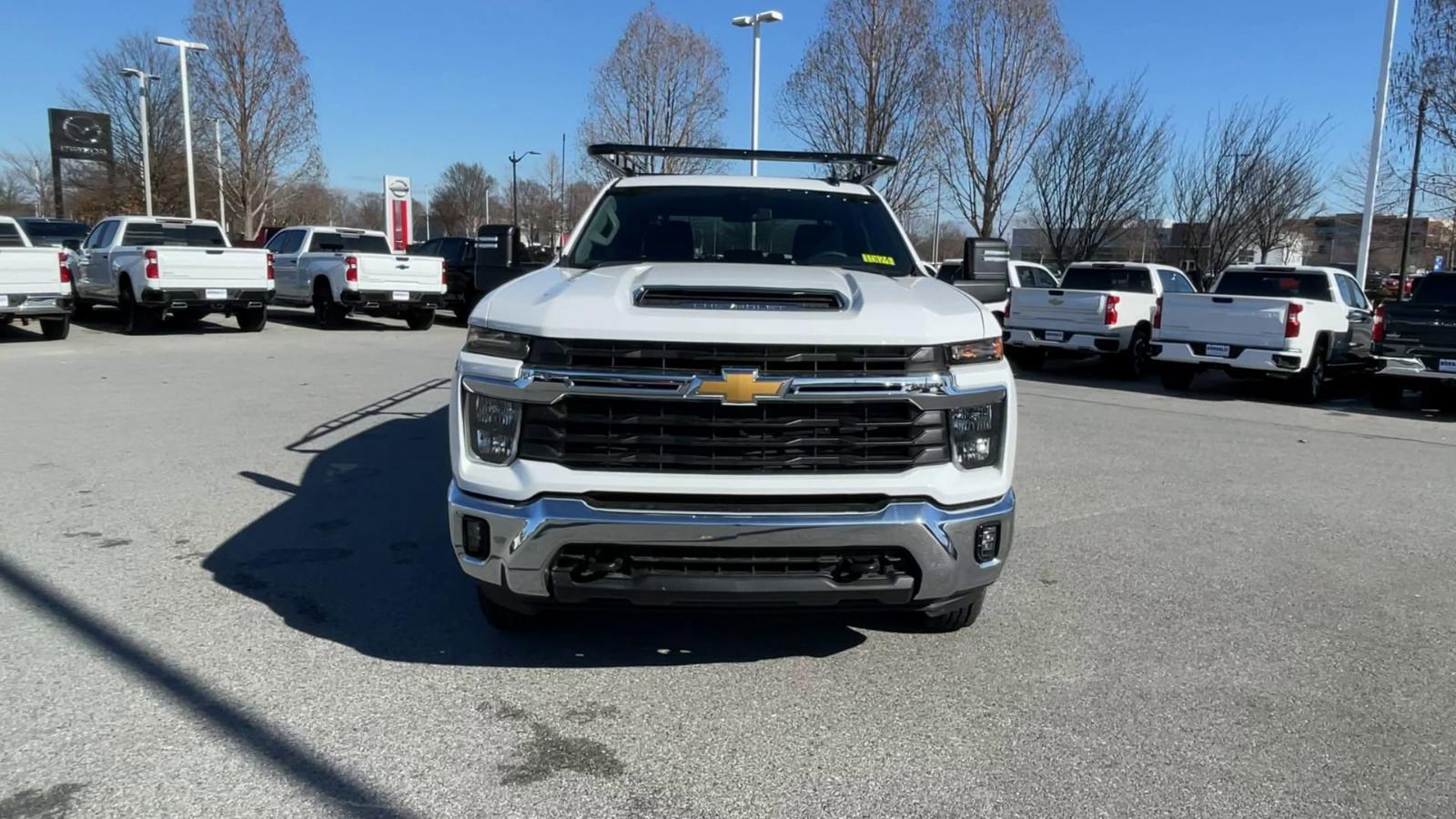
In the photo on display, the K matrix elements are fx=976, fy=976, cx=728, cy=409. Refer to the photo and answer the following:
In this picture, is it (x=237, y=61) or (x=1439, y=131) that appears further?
(x=237, y=61)

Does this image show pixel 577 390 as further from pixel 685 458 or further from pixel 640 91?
pixel 640 91

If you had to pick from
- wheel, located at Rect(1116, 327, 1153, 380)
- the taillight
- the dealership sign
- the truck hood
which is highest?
the dealership sign

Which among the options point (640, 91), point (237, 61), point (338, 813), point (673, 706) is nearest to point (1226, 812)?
point (673, 706)

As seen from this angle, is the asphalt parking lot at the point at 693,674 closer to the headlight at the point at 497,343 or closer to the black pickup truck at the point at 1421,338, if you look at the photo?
the headlight at the point at 497,343

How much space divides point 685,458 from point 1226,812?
1954 mm

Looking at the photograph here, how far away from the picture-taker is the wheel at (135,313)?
653 inches

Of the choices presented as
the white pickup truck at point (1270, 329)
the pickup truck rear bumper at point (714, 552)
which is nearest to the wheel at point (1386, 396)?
the white pickup truck at point (1270, 329)

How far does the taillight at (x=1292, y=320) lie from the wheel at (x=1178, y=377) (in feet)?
5.57

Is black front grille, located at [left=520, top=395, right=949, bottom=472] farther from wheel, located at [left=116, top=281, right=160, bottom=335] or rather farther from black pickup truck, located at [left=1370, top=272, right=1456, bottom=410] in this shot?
wheel, located at [left=116, top=281, right=160, bottom=335]

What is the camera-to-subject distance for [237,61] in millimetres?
35000

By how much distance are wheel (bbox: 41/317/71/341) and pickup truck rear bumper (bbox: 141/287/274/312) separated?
1.30 m

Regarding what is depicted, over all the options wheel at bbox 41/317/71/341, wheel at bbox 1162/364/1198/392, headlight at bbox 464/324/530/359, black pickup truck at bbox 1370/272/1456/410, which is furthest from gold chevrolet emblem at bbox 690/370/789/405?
wheel at bbox 41/317/71/341

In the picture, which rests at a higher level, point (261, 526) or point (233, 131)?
point (233, 131)

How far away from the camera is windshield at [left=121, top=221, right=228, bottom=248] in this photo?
17.5 metres
